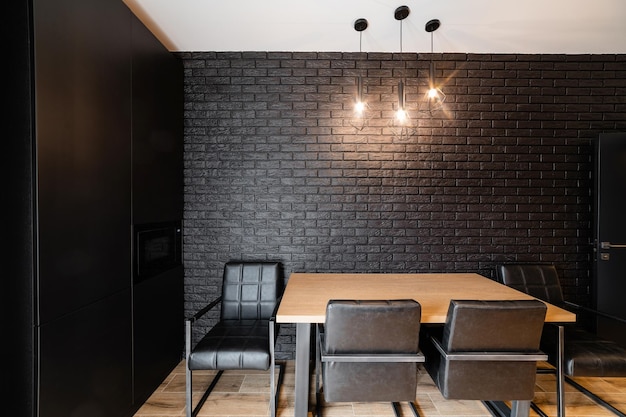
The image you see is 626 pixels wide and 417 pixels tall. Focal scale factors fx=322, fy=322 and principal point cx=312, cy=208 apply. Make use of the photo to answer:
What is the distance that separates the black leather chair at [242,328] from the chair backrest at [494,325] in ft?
3.52

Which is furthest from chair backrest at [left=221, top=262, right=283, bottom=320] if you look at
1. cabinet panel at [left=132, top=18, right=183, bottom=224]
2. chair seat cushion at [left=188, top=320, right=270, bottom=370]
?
cabinet panel at [left=132, top=18, right=183, bottom=224]

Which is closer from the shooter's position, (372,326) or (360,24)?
(372,326)

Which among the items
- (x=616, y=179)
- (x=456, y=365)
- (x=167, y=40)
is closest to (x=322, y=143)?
(x=167, y=40)

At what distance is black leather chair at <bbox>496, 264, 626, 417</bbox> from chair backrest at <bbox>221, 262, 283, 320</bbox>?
196 centimetres

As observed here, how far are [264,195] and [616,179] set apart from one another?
3.15 m

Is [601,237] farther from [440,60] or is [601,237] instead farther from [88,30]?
[88,30]

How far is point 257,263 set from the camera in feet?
9.22

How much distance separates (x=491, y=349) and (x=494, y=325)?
0.14 meters

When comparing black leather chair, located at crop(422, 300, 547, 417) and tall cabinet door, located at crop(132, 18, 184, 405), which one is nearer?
black leather chair, located at crop(422, 300, 547, 417)

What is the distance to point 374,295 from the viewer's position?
2.16 metres

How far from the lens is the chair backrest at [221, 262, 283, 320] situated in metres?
2.70

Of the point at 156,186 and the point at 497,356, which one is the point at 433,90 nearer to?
the point at 497,356

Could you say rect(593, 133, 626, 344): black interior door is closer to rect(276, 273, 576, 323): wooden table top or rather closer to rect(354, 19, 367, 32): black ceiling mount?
rect(276, 273, 576, 323): wooden table top

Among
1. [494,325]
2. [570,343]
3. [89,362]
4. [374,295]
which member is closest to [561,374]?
[570,343]
